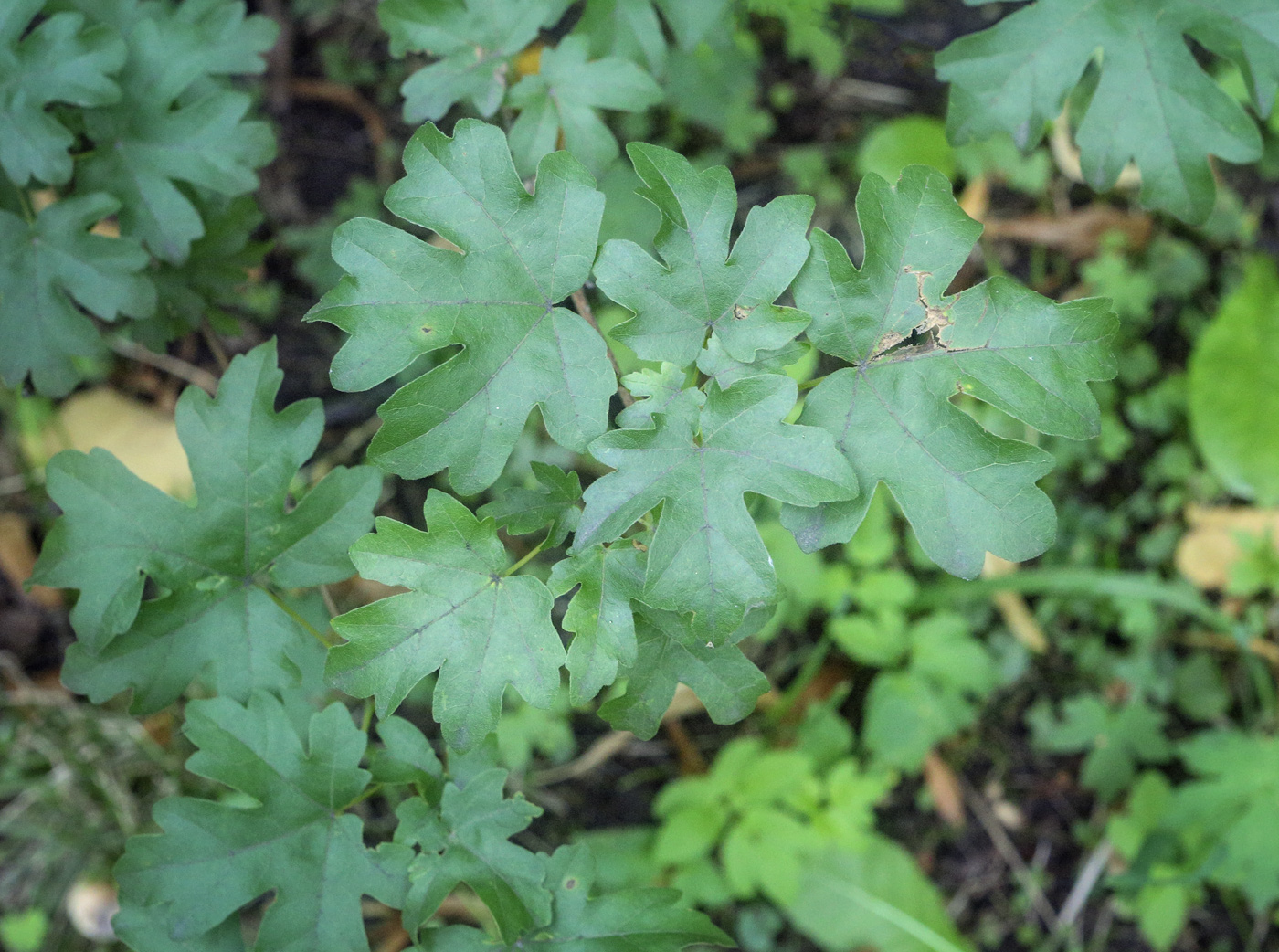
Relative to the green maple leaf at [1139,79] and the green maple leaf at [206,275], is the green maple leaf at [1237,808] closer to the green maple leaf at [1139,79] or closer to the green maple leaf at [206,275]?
the green maple leaf at [1139,79]

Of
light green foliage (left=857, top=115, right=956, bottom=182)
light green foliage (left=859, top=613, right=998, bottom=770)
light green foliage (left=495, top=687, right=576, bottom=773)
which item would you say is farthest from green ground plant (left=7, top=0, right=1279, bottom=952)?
light green foliage (left=859, top=613, right=998, bottom=770)

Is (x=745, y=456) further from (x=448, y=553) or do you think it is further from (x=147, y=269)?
(x=147, y=269)

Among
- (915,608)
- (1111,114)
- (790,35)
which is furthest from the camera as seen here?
(915,608)

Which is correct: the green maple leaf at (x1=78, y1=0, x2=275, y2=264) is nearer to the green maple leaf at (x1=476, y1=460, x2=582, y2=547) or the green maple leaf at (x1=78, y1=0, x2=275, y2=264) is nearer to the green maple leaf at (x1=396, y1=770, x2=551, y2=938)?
the green maple leaf at (x1=476, y1=460, x2=582, y2=547)

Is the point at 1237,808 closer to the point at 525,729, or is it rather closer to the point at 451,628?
the point at 525,729

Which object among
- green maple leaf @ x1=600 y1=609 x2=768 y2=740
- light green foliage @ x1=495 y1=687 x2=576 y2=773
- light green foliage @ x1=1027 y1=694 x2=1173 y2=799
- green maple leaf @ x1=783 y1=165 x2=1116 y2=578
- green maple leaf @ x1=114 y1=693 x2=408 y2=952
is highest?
green maple leaf @ x1=783 y1=165 x2=1116 y2=578

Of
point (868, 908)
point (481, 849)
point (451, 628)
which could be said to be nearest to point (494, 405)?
point (451, 628)

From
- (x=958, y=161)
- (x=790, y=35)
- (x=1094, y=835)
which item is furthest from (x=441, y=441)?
(x=1094, y=835)
